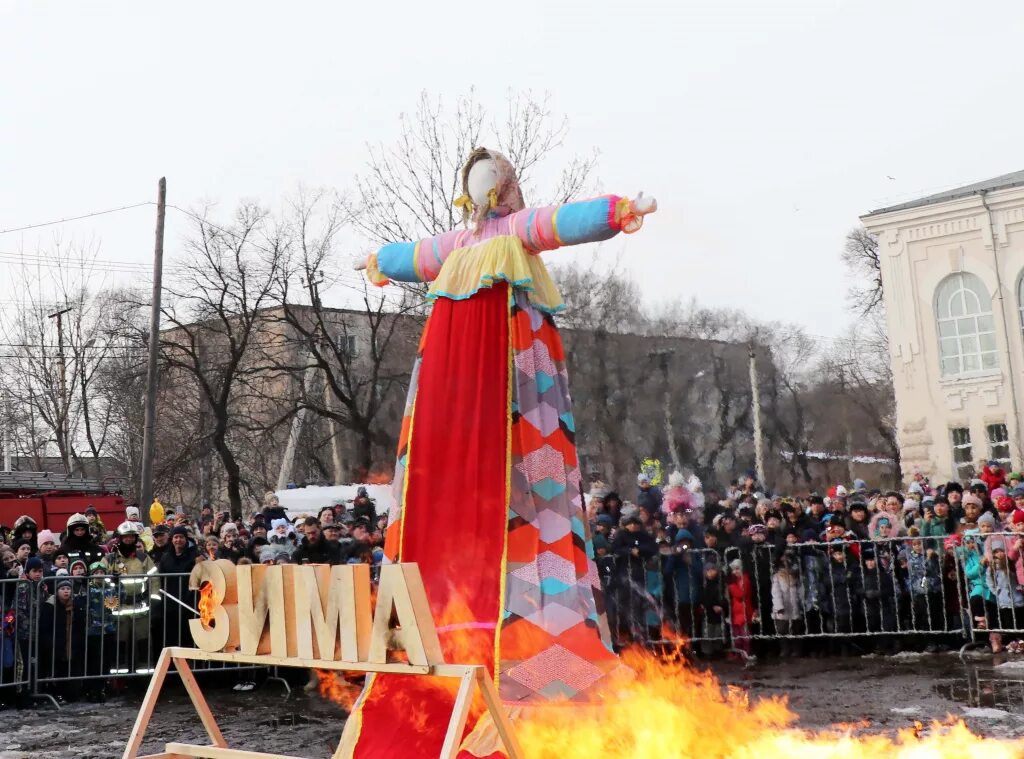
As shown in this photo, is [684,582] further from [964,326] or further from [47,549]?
[964,326]

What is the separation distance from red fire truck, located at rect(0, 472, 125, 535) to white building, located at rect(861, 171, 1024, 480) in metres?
20.2

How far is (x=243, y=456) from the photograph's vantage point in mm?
34500

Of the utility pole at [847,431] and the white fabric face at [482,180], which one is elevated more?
the utility pole at [847,431]

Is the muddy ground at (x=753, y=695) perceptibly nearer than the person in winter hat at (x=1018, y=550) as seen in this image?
Yes

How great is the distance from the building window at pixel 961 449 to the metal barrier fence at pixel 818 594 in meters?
19.2

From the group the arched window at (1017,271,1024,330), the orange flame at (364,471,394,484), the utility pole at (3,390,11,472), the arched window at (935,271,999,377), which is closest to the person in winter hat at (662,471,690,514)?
the orange flame at (364,471,394,484)

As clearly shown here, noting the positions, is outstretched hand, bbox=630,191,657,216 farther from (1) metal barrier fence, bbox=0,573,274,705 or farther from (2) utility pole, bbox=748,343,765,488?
(2) utility pole, bbox=748,343,765,488

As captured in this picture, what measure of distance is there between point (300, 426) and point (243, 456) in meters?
7.04

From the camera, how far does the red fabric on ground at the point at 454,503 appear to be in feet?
15.4

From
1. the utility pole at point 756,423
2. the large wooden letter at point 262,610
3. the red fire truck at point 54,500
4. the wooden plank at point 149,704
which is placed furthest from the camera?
the utility pole at point 756,423

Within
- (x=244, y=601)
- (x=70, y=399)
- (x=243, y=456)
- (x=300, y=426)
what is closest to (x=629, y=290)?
(x=300, y=426)

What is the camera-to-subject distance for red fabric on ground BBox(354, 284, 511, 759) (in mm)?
4691

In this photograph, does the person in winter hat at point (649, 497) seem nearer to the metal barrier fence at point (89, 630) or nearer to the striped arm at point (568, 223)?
the metal barrier fence at point (89, 630)

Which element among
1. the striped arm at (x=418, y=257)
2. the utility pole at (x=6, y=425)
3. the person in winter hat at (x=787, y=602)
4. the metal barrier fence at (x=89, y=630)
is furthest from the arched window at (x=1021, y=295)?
the utility pole at (x=6, y=425)
